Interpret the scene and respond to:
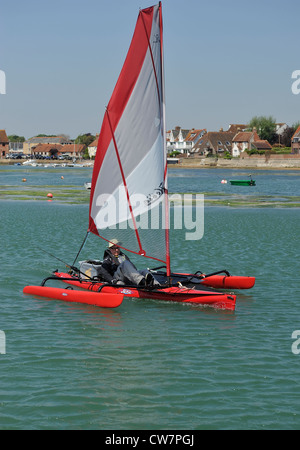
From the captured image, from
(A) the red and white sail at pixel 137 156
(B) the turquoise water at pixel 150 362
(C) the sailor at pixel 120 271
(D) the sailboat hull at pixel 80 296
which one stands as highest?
(A) the red and white sail at pixel 137 156

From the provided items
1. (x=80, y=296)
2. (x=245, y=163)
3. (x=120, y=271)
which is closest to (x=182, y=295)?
(x=120, y=271)

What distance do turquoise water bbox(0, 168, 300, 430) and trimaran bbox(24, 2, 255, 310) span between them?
19.0 inches

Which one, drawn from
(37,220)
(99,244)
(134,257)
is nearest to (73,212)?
(37,220)

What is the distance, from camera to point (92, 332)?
16.4m

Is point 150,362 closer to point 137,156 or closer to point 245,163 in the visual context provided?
point 137,156

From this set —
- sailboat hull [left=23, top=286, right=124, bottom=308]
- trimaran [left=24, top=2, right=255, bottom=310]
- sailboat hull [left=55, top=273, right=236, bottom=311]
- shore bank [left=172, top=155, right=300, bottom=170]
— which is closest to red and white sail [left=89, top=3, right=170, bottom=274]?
trimaran [left=24, top=2, right=255, bottom=310]

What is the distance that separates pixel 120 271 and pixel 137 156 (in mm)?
3503

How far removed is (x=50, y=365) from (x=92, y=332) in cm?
265

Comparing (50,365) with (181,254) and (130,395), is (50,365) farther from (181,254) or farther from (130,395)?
(181,254)

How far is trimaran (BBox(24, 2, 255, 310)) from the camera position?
1875 cm

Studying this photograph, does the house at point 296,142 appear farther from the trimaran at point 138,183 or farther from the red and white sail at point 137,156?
the red and white sail at point 137,156

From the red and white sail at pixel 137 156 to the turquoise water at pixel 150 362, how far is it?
2288 millimetres

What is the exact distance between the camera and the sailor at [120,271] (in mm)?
19344

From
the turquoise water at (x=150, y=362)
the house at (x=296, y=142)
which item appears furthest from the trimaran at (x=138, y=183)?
the house at (x=296, y=142)
